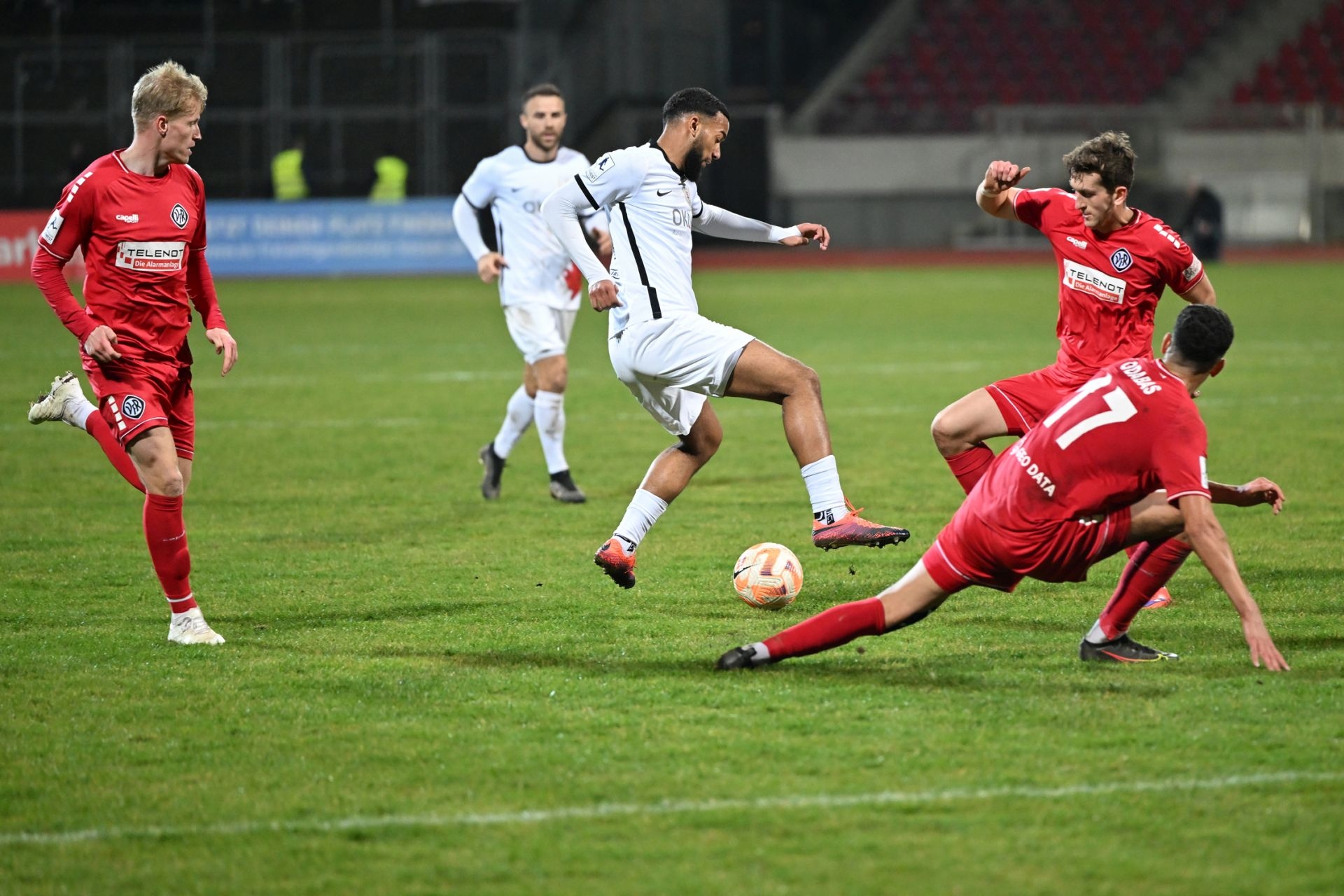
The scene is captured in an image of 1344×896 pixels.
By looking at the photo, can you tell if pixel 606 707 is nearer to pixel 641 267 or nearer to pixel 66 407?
pixel 641 267

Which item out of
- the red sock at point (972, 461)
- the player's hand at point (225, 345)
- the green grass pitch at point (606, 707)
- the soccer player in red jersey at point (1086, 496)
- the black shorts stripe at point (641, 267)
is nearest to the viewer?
the green grass pitch at point (606, 707)

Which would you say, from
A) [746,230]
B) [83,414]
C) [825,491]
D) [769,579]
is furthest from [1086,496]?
[83,414]

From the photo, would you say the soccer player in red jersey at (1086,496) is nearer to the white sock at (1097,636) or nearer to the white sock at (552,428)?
the white sock at (1097,636)

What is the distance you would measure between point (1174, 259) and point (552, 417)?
13.3 ft

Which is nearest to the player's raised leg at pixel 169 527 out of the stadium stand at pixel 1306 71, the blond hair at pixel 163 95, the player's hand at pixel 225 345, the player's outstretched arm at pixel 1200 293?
the player's hand at pixel 225 345

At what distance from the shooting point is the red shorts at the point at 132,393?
5.60 metres

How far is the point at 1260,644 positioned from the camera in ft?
15.4

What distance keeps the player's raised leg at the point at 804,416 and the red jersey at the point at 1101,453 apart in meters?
1.15

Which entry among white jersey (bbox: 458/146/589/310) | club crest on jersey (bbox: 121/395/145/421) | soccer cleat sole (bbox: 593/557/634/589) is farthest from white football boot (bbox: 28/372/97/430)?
white jersey (bbox: 458/146/589/310)

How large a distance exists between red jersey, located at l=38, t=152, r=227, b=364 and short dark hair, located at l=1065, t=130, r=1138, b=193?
3375 mm

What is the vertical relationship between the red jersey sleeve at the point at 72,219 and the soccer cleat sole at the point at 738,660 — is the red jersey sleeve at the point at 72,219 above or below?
above

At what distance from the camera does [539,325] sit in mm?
9258

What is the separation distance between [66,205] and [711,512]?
13.1 ft

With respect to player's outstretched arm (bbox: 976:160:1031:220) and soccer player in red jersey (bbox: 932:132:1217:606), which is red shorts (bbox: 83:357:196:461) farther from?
player's outstretched arm (bbox: 976:160:1031:220)
